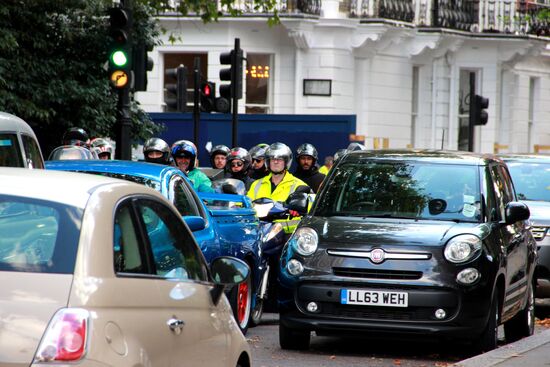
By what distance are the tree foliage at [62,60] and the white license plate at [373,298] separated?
1133cm

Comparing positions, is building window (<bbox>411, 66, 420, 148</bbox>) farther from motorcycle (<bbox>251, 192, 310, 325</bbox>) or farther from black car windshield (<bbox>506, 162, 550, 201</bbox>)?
motorcycle (<bbox>251, 192, 310, 325</bbox>)

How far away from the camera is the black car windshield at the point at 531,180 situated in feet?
55.8

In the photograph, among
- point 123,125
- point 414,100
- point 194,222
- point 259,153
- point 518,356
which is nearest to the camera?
point 194,222

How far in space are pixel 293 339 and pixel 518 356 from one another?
1.91 meters

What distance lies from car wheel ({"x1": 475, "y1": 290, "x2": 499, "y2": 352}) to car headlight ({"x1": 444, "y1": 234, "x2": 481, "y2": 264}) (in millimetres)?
440

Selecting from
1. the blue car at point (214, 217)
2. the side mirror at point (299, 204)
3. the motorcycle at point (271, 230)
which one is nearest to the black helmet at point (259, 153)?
the motorcycle at point (271, 230)

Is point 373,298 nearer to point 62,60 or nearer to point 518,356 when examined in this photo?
point 518,356

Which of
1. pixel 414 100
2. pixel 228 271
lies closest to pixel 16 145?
pixel 228 271

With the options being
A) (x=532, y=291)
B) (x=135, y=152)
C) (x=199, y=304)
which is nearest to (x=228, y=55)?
(x=135, y=152)

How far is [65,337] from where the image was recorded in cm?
490

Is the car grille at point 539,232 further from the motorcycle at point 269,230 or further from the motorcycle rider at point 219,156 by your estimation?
the motorcycle rider at point 219,156

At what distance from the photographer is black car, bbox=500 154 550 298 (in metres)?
15.6

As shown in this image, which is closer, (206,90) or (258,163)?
(258,163)

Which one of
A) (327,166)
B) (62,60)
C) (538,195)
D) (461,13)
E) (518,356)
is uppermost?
(461,13)
